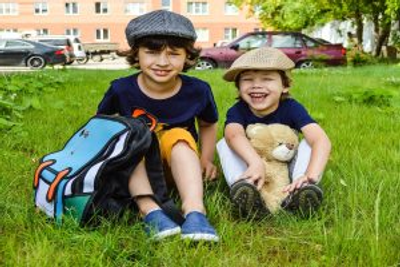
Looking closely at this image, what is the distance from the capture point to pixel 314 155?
2641 mm

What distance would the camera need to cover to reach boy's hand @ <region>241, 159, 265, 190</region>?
2539 millimetres

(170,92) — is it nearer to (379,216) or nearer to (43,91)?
(379,216)

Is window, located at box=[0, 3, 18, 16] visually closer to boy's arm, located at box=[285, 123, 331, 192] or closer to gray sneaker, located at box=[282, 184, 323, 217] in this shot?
boy's arm, located at box=[285, 123, 331, 192]

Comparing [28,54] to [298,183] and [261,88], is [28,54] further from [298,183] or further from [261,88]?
[298,183]

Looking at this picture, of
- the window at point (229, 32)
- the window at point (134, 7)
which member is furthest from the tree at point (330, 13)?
the window at point (134, 7)

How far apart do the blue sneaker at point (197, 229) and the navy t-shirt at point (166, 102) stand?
67 centimetres

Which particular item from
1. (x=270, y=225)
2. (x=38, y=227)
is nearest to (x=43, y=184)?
(x=38, y=227)

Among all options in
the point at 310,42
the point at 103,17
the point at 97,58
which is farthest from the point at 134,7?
the point at 310,42

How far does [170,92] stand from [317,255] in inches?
45.5

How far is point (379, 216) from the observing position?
2373 millimetres

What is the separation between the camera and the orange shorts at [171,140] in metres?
2.64

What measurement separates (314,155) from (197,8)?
52.6 m

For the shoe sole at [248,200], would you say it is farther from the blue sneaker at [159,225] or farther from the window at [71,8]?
the window at [71,8]

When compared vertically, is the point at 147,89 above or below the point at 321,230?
above
